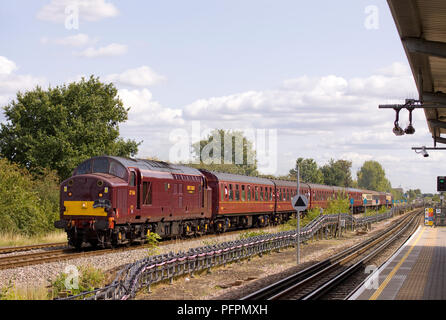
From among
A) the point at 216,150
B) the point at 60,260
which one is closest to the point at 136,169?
the point at 60,260

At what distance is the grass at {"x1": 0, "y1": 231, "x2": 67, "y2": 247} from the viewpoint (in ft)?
88.1

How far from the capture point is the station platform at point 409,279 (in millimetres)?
14414

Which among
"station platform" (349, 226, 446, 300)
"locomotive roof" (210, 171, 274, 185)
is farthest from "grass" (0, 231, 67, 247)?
"station platform" (349, 226, 446, 300)

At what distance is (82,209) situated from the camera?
22812mm

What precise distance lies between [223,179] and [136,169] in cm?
1145

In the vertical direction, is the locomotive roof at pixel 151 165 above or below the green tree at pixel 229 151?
below

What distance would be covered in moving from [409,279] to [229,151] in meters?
87.8

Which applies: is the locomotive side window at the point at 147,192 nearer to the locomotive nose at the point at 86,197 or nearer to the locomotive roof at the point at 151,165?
the locomotive roof at the point at 151,165

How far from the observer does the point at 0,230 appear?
2831 cm

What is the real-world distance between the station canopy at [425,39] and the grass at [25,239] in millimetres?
18150

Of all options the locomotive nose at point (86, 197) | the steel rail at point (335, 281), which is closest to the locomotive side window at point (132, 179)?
the locomotive nose at point (86, 197)

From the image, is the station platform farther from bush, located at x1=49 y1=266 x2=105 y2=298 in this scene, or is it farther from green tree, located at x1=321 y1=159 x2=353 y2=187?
green tree, located at x1=321 y1=159 x2=353 y2=187

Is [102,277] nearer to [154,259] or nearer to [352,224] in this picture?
[154,259]

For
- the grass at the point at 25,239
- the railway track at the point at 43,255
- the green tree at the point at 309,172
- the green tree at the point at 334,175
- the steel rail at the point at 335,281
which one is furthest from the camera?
the green tree at the point at 334,175
